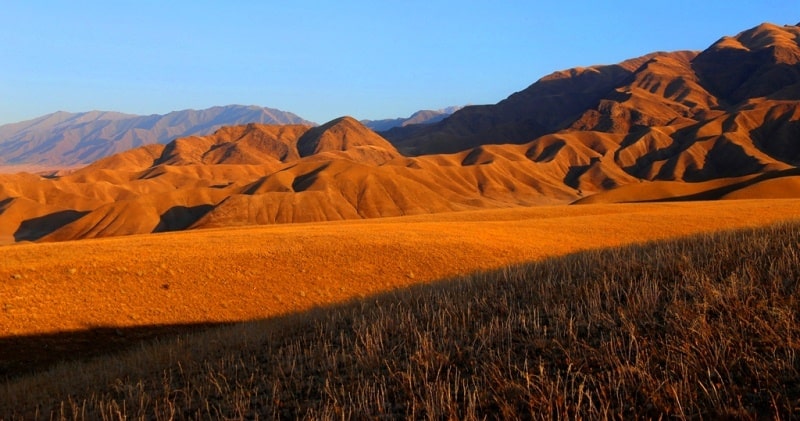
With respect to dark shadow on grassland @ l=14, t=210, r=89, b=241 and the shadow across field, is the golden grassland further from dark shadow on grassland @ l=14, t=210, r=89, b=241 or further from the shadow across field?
dark shadow on grassland @ l=14, t=210, r=89, b=241

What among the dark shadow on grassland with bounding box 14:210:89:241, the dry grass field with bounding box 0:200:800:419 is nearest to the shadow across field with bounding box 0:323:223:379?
the dry grass field with bounding box 0:200:800:419

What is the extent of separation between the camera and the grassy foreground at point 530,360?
5.91 m

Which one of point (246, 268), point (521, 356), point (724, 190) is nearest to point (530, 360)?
point (521, 356)

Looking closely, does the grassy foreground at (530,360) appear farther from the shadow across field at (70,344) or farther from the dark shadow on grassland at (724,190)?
the dark shadow on grassland at (724,190)

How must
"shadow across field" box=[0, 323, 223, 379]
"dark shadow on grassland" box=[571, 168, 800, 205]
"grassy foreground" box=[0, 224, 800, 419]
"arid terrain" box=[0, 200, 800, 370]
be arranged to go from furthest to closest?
"dark shadow on grassland" box=[571, 168, 800, 205] < "arid terrain" box=[0, 200, 800, 370] < "shadow across field" box=[0, 323, 223, 379] < "grassy foreground" box=[0, 224, 800, 419]

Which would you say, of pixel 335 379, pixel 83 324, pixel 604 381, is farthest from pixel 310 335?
pixel 83 324

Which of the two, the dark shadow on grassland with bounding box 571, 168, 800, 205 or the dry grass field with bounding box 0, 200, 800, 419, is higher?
the dry grass field with bounding box 0, 200, 800, 419

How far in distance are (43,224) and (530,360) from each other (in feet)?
559

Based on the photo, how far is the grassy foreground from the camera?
5910mm

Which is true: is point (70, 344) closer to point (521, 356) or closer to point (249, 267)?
point (249, 267)

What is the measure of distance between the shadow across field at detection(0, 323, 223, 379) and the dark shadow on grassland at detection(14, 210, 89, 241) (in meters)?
137

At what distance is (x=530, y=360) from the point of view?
7.38 metres

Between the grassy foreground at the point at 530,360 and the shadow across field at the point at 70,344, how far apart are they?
658 cm

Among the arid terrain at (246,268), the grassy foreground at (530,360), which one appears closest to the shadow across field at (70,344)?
the arid terrain at (246,268)
